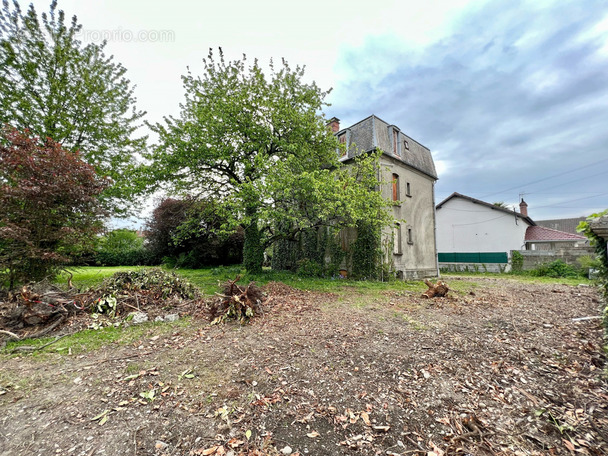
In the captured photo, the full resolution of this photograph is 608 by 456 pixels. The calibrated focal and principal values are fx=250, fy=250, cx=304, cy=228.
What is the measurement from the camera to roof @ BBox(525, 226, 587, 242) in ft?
66.5

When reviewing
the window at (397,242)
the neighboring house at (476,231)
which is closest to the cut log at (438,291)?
the window at (397,242)

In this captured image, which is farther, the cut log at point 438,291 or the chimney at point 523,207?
the chimney at point 523,207

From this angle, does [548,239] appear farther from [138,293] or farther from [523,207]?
[138,293]

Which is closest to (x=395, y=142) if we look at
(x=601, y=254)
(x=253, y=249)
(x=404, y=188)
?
(x=404, y=188)

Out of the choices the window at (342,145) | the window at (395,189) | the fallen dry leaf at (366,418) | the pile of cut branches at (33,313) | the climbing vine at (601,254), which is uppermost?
the window at (342,145)

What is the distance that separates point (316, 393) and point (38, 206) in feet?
25.2

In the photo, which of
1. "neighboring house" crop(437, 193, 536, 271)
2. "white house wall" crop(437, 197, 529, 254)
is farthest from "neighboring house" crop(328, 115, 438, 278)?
"white house wall" crop(437, 197, 529, 254)

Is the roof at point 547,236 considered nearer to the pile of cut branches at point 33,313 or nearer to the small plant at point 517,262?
the small plant at point 517,262

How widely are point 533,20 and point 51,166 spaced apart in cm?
1231

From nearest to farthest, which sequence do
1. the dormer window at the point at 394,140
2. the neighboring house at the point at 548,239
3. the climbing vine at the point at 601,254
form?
the climbing vine at the point at 601,254
the dormer window at the point at 394,140
the neighboring house at the point at 548,239

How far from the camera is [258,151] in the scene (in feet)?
34.3

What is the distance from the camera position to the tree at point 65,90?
30.4 feet

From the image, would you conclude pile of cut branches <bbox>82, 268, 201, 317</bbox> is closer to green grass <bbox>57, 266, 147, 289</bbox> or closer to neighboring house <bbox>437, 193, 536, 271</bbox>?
green grass <bbox>57, 266, 147, 289</bbox>

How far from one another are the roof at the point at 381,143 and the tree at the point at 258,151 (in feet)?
6.13
